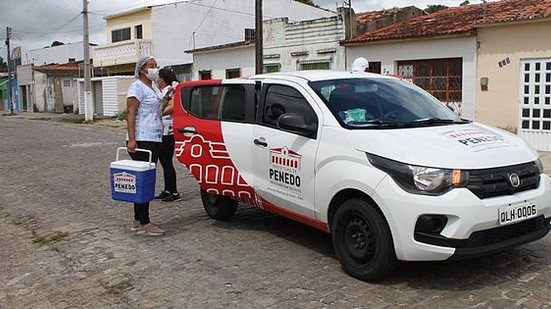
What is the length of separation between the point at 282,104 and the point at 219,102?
0.97 m

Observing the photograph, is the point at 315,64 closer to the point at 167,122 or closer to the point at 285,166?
the point at 167,122

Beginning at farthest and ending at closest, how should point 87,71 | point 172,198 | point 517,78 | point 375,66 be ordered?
point 87,71, point 375,66, point 517,78, point 172,198

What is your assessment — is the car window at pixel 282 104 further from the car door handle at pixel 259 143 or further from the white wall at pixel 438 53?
the white wall at pixel 438 53

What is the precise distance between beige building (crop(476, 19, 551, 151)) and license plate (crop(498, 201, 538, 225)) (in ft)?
34.3

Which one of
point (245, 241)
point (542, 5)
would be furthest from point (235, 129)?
point (542, 5)

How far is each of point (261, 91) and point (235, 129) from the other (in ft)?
1.54

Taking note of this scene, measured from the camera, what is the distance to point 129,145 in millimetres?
6367

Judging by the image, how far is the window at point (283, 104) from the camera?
5305 mm

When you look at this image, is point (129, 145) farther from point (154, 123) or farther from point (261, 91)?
point (261, 91)

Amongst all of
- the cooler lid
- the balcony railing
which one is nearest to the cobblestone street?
the cooler lid

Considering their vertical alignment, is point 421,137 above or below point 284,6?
below

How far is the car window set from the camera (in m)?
5.32

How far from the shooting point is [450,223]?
13.8 feet

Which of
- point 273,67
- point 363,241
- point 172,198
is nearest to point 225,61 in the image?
point 273,67
